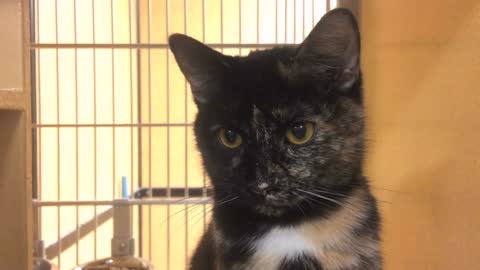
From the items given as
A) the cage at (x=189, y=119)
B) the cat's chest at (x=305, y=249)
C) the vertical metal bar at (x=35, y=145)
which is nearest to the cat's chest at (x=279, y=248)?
the cat's chest at (x=305, y=249)

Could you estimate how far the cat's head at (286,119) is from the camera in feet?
2.42

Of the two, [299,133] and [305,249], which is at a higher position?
[299,133]

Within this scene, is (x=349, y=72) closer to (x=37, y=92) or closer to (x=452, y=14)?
(x=452, y=14)

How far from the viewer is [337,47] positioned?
77cm

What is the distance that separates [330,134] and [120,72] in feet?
3.10

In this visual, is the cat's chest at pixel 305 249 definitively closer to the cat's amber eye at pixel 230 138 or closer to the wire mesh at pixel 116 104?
the cat's amber eye at pixel 230 138

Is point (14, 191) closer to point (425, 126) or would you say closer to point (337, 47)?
point (337, 47)

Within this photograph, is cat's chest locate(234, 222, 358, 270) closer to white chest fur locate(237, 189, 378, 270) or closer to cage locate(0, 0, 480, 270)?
white chest fur locate(237, 189, 378, 270)

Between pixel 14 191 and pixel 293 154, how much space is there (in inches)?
20.2

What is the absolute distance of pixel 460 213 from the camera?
754mm

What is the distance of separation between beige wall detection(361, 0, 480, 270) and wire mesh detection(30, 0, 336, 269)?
25 centimetres

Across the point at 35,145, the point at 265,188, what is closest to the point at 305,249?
the point at 265,188

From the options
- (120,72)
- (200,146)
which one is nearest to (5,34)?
(200,146)

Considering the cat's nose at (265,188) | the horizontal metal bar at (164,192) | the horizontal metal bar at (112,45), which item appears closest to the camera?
the cat's nose at (265,188)
